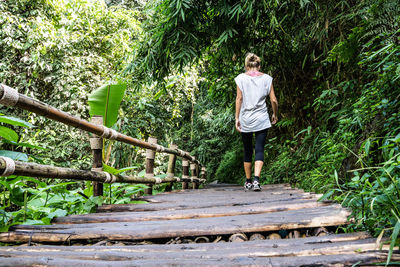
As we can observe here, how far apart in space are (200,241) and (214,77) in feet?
18.9

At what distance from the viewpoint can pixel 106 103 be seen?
13.9ft

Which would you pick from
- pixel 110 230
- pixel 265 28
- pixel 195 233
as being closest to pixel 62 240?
pixel 110 230

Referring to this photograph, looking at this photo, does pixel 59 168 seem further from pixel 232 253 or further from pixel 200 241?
pixel 232 253

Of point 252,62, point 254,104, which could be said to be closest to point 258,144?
point 254,104

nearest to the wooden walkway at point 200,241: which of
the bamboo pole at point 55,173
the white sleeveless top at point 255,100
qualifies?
the bamboo pole at point 55,173

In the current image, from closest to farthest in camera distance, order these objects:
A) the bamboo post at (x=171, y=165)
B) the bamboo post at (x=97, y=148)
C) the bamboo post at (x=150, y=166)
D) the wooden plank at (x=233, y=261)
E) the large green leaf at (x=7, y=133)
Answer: the wooden plank at (x=233, y=261)
the large green leaf at (x=7, y=133)
the bamboo post at (x=97, y=148)
the bamboo post at (x=150, y=166)
the bamboo post at (x=171, y=165)

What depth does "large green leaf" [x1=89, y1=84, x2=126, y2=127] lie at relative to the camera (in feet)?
13.8

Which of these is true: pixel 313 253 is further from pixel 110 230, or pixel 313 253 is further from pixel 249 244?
pixel 110 230

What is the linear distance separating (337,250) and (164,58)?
4675 mm

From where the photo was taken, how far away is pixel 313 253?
1.34m

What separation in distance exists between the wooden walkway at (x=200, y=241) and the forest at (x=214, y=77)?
204mm

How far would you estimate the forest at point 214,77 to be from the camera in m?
2.63

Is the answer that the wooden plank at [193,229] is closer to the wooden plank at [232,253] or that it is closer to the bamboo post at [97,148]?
the wooden plank at [232,253]

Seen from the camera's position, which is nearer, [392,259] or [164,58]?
[392,259]
